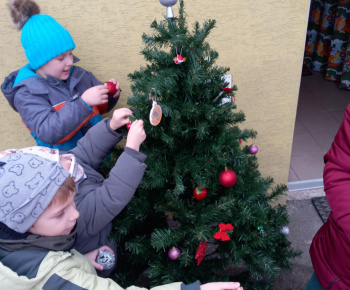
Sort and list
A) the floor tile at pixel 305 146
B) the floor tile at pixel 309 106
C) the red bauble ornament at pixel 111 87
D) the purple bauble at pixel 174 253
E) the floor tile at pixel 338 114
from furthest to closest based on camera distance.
A: the floor tile at pixel 309 106
the floor tile at pixel 338 114
the floor tile at pixel 305 146
the red bauble ornament at pixel 111 87
the purple bauble at pixel 174 253

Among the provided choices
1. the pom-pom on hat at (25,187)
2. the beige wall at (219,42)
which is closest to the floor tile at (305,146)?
the beige wall at (219,42)

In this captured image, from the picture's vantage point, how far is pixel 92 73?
2357 millimetres

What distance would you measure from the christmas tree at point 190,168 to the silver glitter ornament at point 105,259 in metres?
0.09

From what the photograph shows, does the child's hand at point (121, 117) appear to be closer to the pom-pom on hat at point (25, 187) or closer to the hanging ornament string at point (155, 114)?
the hanging ornament string at point (155, 114)

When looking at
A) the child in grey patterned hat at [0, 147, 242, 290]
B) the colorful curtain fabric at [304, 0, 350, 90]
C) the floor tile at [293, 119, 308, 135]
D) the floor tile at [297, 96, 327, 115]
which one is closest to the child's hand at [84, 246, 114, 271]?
the child in grey patterned hat at [0, 147, 242, 290]

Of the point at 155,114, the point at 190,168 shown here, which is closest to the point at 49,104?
the point at 155,114

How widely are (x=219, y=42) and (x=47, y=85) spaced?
1213 millimetres

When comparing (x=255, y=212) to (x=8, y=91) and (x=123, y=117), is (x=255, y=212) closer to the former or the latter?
(x=123, y=117)

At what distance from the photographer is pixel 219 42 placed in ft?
7.92

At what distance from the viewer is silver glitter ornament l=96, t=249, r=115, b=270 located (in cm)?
159

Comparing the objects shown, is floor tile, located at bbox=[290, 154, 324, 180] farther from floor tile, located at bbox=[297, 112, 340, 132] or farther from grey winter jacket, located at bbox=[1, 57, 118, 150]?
grey winter jacket, located at bbox=[1, 57, 118, 150]

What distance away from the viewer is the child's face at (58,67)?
190 cm

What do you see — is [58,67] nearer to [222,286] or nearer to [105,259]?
[105,259]

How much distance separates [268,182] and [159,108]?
2.40 ft
